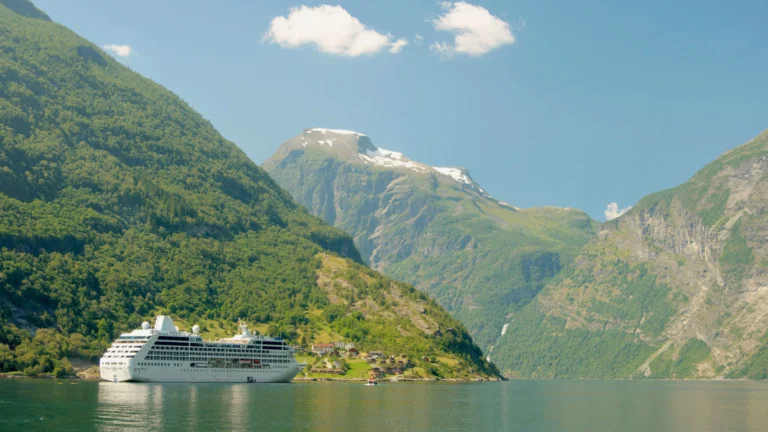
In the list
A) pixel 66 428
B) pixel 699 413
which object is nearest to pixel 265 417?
pixel 66 428

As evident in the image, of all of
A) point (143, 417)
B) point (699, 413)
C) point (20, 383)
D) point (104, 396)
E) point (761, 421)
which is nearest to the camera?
point (143, 417)

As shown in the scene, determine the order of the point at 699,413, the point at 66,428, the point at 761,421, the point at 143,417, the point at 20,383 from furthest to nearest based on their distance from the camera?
the point at 20,383, the point at 699,413, the point at 761,421, the point at 143,417, the point at 66,428

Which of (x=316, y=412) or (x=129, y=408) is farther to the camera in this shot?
(x=316, y=412)

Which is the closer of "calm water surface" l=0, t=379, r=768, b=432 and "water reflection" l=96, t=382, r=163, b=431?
"water reflection" l=96, t=382, r=163, b=431

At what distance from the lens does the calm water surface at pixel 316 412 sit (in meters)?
118

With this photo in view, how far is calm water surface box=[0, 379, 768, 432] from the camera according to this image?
11838 centimetres

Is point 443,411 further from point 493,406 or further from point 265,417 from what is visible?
point 265,417

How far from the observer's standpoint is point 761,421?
146 meters

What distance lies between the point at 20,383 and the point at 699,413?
132420 mm

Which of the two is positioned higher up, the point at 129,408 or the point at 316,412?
the point at 129,408

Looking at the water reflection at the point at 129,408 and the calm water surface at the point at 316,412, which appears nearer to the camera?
the water reflection at the point at 129,408

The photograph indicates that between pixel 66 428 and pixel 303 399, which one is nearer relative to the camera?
pixel 66 428

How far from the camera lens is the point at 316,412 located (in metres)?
139

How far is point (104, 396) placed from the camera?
156 meters
